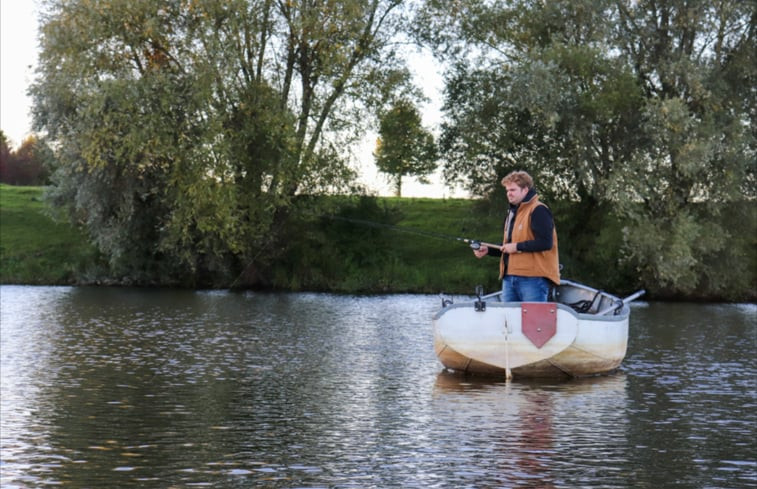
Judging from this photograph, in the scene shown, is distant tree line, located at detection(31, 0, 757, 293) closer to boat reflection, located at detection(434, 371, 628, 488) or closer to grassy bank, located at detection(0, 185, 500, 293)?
grassy bank, located at detection(0, 185, 500, 293)

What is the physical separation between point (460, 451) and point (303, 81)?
3180 cm

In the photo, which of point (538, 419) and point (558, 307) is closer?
point (538, 419)

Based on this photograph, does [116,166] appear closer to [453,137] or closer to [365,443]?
[453,137]

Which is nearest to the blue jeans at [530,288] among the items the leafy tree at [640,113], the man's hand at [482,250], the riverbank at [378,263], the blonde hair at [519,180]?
the man's hand at [482,250]

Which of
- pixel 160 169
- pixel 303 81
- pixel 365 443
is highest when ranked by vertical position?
pixel 303 81

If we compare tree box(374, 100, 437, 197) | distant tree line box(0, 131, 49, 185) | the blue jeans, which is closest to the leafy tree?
tree box(374, 100, 437, 197)

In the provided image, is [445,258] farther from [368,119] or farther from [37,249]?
[37,249]

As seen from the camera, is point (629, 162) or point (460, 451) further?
point (629, 162)

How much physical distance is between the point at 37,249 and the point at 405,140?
1482 cm

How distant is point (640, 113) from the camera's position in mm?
38062

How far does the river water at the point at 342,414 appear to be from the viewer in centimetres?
997

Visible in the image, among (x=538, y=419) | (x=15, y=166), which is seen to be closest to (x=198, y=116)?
(x=538, y=419)

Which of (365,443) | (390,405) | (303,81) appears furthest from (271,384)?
(303,81)

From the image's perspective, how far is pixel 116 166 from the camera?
39.6 meters
